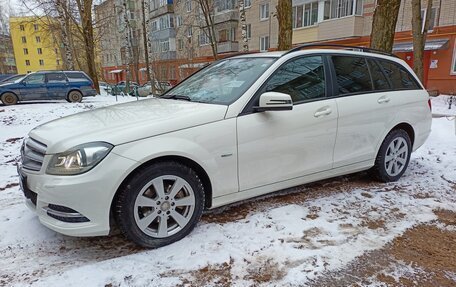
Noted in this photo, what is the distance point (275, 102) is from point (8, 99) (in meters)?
14.5

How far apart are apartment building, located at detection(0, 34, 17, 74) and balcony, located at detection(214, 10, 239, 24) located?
44193 mm

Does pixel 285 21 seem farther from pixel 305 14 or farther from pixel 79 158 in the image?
pixel 305 14

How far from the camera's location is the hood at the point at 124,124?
2414 mm

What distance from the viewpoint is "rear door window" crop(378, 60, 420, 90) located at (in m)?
4.00

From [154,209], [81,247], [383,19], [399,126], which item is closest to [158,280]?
[154,209]

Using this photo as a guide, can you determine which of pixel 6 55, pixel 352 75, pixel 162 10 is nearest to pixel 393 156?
pixel 352 75

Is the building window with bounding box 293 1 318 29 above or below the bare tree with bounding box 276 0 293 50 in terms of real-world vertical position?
above

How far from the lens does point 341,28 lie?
19938mm

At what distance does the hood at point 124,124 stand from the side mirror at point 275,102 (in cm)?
35

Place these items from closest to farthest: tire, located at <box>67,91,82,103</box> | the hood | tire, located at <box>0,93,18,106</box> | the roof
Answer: the hood → tire, located at <box>0,93,18,106</box> → tire, located at <box>67,91,82,103</box> → the roof

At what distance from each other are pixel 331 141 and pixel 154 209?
197 cm

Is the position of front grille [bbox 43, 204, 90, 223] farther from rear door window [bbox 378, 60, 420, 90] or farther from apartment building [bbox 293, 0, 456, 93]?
apartment building [bbox 293, 0, 456, 93]

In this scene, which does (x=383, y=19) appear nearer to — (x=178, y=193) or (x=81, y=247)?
(x=178, y=193)

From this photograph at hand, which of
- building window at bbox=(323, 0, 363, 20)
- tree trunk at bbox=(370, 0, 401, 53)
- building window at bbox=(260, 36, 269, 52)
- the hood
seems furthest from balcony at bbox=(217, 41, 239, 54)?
the hood
